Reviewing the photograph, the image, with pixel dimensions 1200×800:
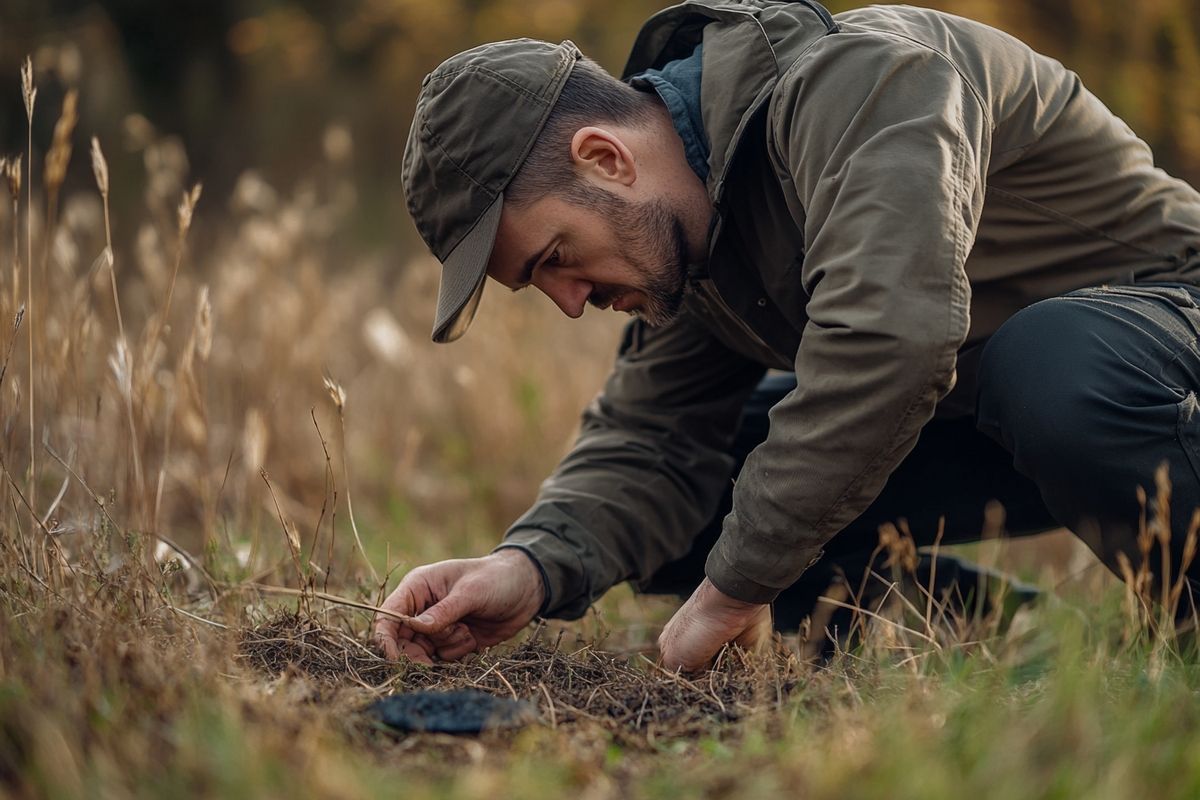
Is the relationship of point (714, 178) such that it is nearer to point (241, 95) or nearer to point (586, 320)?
point (586, 320)

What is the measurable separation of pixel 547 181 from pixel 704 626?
837 millimetres

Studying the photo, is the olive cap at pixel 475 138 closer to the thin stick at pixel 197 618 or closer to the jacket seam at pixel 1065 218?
the thin stick at pixel 197 618

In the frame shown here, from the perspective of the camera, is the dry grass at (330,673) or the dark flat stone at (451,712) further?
the dark flat stone at (451,712)

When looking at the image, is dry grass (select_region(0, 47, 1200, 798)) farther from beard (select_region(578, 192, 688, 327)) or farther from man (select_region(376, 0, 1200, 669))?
beard (select_region(578, 192, 688, 327))

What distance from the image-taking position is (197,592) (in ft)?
8.31

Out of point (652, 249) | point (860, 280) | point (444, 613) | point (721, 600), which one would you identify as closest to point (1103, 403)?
point (860, 280)

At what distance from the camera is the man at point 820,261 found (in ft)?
6.01

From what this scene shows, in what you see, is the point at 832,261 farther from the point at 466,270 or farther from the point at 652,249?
the point at 466,270

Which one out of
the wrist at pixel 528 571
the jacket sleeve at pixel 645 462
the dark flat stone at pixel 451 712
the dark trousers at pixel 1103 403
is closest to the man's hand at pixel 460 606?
the wrist at pixel 528 571

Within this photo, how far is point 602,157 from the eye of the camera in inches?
87.1

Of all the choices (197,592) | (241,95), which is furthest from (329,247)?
(197,592)

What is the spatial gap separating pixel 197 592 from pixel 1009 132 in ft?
6.04

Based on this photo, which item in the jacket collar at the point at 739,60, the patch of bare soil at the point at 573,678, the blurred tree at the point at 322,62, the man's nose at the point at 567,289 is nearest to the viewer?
the patch of bare soil at the point at 573,678

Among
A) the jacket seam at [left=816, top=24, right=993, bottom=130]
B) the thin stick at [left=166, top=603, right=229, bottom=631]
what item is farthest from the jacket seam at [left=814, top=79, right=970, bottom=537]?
the thin stick at [left=166, top=603, right=229, bottom=631]
